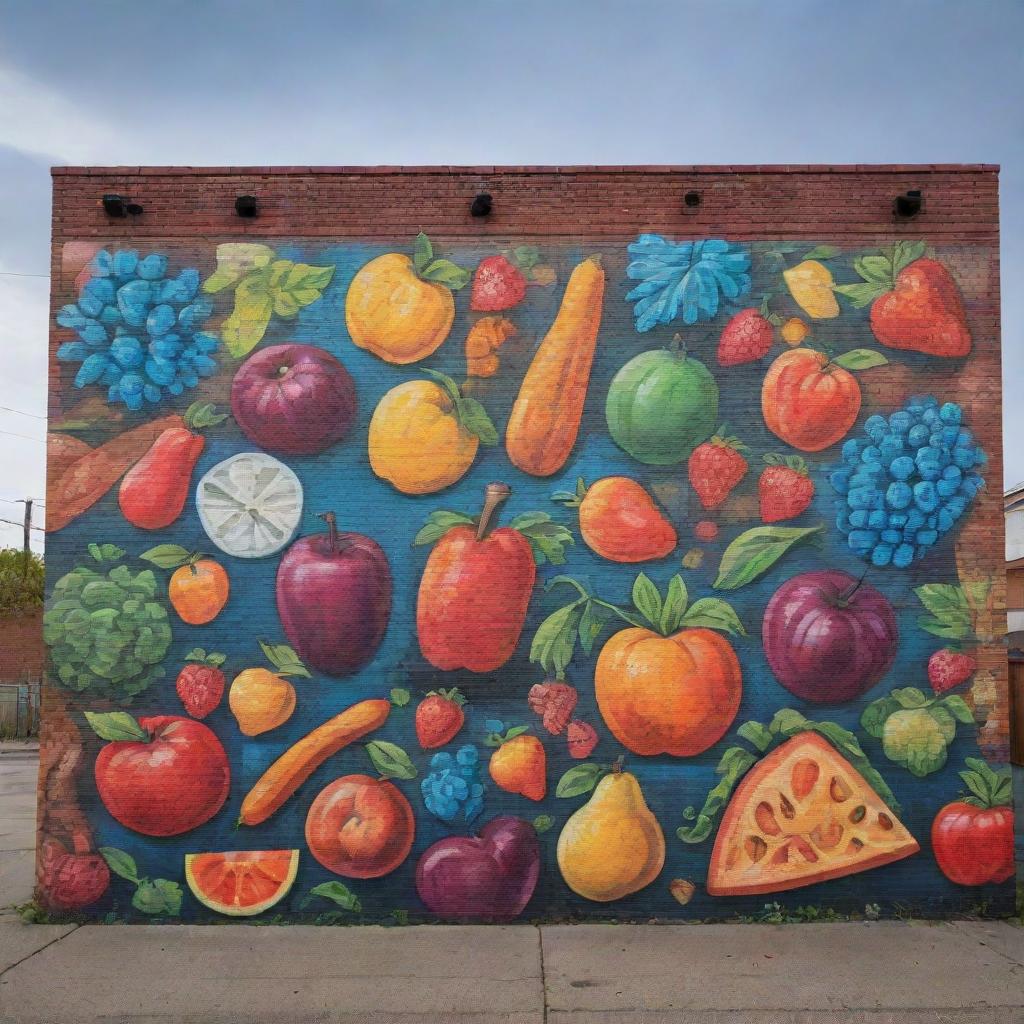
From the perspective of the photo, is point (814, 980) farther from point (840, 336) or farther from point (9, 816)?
point (9, 816)

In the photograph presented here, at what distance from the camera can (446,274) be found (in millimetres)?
8898

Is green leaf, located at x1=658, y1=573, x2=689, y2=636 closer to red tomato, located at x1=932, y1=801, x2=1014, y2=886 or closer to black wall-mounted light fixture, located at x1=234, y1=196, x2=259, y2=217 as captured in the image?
red tomato, located at x1=932, y1=801, x2=1014, y2=886

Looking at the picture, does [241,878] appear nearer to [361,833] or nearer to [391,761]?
[361,833]

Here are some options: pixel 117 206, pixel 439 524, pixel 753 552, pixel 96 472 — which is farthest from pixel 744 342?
pixel 96 472

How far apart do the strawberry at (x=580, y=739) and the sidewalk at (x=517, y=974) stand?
1.45m

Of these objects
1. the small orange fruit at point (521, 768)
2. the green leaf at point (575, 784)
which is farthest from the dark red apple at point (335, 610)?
the green leaf at point (575, 784)

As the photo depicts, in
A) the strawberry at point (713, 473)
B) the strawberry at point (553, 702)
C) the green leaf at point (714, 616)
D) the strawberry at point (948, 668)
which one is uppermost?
the strawberry at point (713, 473)

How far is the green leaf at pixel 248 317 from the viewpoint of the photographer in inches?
350

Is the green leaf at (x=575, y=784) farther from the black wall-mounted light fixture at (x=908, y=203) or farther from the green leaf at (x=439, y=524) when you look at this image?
the black wall-mounted light fixture at (x=908, y=203)

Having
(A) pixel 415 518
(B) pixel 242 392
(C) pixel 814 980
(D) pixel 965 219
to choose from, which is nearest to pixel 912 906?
(C) pixel 814 980

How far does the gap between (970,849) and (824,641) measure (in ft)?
7.25

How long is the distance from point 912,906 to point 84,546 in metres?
7.95

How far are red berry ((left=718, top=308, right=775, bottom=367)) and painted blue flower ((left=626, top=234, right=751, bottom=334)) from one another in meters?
0.24

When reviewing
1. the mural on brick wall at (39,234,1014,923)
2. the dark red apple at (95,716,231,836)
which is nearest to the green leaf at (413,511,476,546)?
the mural on brick wall at (39,234,1014,923)
